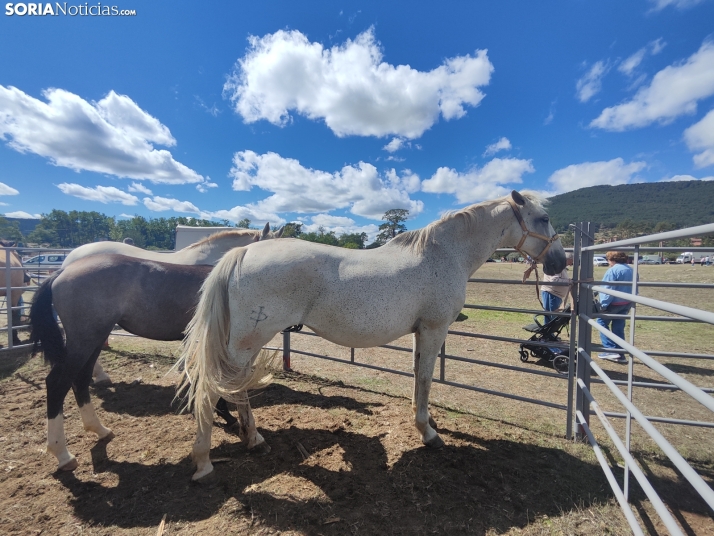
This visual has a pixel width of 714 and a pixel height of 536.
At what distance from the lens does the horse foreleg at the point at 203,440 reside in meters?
2.49

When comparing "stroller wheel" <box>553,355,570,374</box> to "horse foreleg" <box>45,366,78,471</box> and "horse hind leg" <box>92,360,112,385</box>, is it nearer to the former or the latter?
"horse foreleg" <box>45,366,78,471</box>

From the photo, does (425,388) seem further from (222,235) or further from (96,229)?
(96,229)

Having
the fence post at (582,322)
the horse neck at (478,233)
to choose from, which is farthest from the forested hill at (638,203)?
the horse neck at (478,233)

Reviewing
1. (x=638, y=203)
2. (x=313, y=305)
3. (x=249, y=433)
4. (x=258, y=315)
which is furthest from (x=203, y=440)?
(x=638, y=203)

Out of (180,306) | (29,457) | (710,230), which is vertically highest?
(710,230)

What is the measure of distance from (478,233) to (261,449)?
2999 mm

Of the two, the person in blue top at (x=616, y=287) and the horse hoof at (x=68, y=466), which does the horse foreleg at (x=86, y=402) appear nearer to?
the horse hoof at (x=68, y=466)

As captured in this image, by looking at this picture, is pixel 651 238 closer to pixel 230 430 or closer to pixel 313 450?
pixel 313 450

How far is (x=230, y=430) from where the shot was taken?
3299 millimetres

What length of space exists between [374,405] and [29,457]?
3386 mm

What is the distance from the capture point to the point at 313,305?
8.33 feet

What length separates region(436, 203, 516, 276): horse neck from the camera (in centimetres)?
307

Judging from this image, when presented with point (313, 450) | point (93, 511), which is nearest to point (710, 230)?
point (313, 450)

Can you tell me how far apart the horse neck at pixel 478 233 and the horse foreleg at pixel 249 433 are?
248 cm
